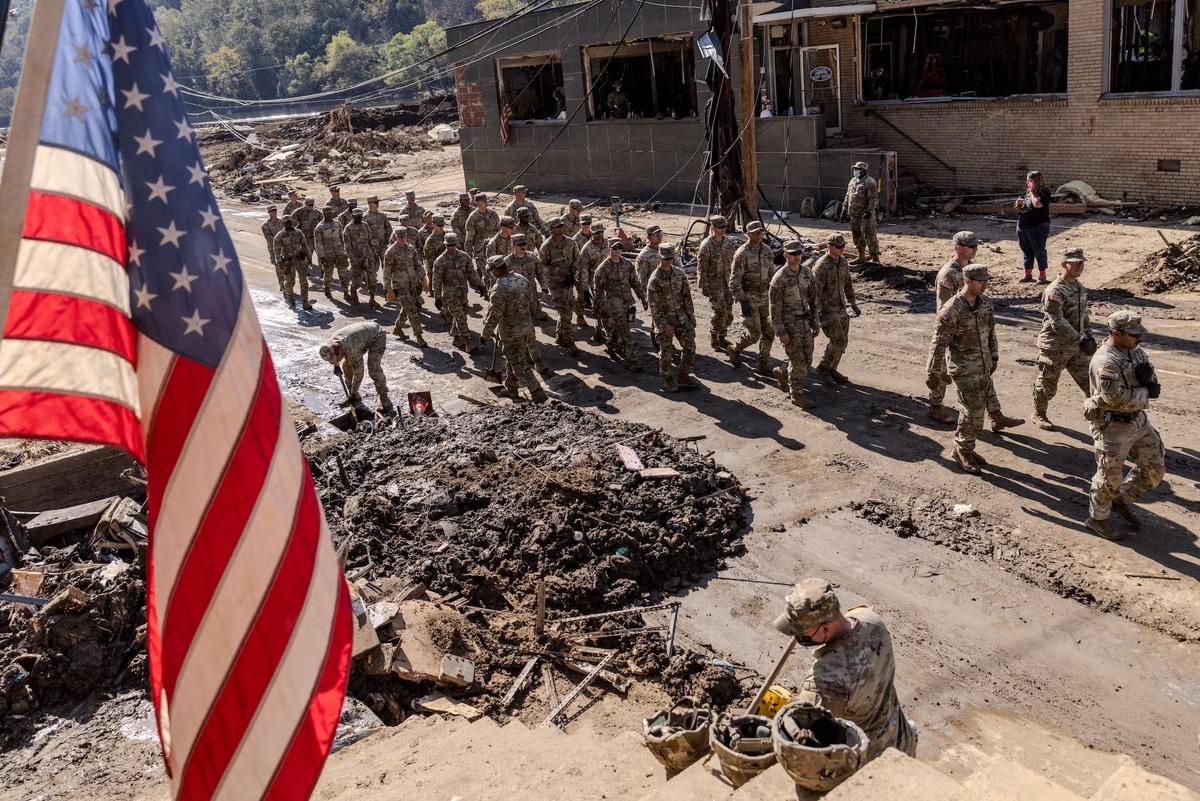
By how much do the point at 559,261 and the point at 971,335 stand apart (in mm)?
7720

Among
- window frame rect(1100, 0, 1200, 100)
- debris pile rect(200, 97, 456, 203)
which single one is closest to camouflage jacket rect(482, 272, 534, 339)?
window frame rect(1100, 0, 1200, 100)

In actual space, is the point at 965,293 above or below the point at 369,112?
below

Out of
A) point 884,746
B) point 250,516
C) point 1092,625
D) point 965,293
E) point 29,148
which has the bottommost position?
point 1092,625

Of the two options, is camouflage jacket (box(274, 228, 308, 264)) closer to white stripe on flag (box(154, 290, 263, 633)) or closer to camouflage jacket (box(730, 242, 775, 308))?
camouflage jacket (box(730, 242, 775, 308))

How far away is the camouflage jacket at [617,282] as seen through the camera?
15.3 meters

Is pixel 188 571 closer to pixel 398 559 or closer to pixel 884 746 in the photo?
pixel 884 746

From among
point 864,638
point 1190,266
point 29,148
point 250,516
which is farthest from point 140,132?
point 1190,266

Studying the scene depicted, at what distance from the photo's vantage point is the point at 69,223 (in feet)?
11.8

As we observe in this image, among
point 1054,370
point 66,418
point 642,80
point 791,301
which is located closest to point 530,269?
point 791,301

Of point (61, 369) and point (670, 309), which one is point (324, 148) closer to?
point (670, 309)

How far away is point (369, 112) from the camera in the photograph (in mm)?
54406

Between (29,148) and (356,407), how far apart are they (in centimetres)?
1146

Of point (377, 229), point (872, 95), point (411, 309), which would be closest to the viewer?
point (411, 309)

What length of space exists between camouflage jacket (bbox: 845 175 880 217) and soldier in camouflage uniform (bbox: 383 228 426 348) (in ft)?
25.7
